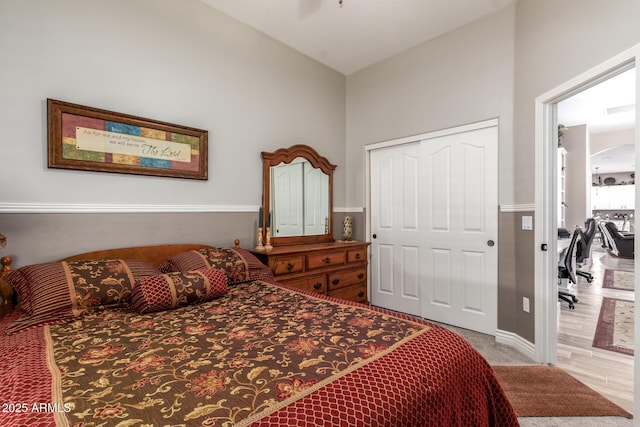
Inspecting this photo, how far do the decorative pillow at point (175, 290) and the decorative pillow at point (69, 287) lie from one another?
0.38ft

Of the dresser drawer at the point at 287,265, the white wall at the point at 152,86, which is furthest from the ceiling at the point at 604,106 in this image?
the dresser drawer at the point at 287,265

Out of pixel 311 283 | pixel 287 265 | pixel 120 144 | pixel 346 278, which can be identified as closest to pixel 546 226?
pixel 346 278

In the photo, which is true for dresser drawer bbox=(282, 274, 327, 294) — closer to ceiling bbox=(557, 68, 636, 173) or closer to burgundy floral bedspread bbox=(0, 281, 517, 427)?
burgundy floral bedspread bbox=(0, 281, 517, 427)

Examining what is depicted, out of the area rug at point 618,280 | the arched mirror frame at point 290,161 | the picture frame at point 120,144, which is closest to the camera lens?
the picture frame at point 120,144

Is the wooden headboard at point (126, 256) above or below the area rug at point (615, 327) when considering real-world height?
above

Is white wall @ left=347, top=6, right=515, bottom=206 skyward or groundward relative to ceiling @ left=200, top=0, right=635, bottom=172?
groundward

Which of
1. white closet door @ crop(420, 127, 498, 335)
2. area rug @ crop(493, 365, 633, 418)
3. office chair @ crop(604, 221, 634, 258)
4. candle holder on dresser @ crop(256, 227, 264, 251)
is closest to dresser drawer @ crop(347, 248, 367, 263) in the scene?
white closet door @ crop(420, 127, 498, 335)

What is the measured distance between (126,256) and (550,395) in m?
2.98

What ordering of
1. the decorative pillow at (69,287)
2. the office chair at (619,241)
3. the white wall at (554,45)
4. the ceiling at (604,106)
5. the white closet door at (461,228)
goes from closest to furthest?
the decorative pillow at (69,287)
the white wall at (554,45)
the white closet door at (461,228)
the ceiling at (604,106)
the office chair at (619,241)

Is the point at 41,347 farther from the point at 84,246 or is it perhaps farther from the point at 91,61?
the point at 91,61

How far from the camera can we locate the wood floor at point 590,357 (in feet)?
6.91

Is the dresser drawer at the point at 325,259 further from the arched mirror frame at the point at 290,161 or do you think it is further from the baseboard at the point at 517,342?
the baseboard at the point at 517,342

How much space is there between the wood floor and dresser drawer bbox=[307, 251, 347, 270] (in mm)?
1961

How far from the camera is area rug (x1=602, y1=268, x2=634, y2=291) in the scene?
15.4 feet
